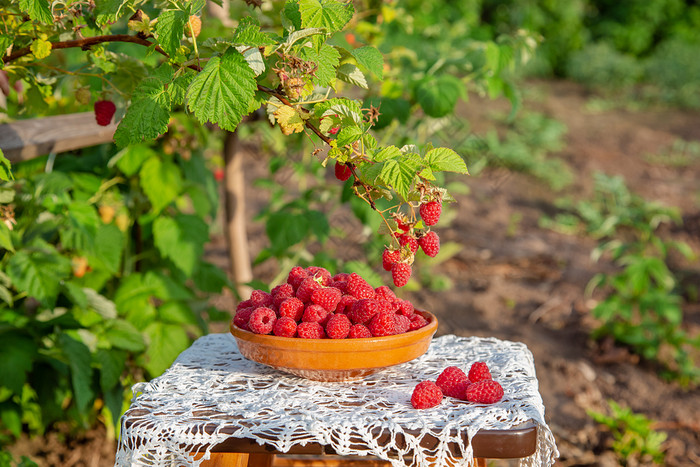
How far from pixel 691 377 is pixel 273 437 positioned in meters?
2.60

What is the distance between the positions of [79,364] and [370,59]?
48.7 inches

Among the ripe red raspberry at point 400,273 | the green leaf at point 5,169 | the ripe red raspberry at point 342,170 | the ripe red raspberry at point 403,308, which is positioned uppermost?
the ripe red raspberry at point 342,170

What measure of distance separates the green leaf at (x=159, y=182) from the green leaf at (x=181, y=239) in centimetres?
6

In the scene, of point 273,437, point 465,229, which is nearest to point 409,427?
point 273,437

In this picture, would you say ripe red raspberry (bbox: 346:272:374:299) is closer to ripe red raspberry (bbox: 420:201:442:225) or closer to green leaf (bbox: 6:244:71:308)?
ripe red raspberry (bbox: 420:201:442:225)

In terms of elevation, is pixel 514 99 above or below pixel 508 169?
above

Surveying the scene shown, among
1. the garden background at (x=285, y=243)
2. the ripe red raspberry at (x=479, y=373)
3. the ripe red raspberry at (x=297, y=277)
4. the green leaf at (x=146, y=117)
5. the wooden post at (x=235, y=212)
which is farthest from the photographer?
the wooden post at (x=235, y=212)

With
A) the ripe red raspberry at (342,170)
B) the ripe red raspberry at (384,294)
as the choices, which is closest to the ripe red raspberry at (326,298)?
the ripe red raspberry at (384,294)

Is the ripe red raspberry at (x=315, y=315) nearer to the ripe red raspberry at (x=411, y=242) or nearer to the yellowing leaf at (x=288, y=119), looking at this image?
the ripe red raspberry at (x=411, y=242)

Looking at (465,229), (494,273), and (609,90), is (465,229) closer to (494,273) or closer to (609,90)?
(494,273)

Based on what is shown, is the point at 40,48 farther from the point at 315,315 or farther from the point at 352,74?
the point at 315,315

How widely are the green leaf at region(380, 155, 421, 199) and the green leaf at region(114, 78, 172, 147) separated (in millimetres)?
384

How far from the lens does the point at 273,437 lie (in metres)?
1.04

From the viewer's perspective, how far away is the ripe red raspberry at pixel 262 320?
3.99 ft
